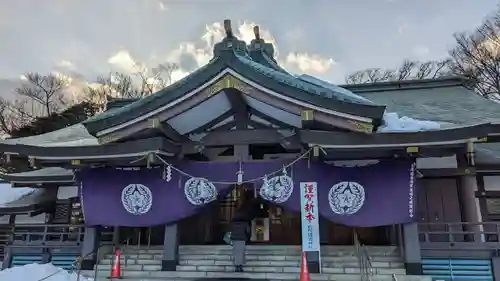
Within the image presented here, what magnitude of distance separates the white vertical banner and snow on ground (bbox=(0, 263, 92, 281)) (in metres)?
4.63

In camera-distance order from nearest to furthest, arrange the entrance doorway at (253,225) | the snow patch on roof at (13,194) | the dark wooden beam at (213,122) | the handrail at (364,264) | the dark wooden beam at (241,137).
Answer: the handrail at (364,264)
the dark wooden beam at (241,137)
the dark wooden beam at (213,122)
the entrance doorway at (253,225)
the snow patch on roof at (13,194)

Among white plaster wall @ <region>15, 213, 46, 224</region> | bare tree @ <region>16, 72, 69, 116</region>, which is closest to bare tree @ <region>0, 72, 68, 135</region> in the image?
bare tree @ <region>16, 72, 69, 116</region>

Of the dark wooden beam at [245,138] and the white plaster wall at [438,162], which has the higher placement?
the dark wooden beam at [245,138]

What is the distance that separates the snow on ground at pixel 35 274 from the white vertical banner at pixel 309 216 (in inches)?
182

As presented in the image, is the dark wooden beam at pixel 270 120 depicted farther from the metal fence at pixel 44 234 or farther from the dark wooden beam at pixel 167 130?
the metal fence at pixel 44 234

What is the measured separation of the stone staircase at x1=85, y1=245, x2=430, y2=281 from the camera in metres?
7.53

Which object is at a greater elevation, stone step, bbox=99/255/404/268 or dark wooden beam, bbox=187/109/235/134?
dark wooden beam, bbox=187/109/235/134

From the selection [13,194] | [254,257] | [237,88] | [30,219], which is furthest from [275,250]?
[13,194]

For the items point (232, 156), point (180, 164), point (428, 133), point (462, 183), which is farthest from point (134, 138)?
point (462, 183)

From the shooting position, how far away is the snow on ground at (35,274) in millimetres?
7792

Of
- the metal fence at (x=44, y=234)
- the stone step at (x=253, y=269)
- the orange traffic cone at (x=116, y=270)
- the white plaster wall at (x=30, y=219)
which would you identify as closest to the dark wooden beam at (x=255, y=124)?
the stone step at (x=253, y=269)

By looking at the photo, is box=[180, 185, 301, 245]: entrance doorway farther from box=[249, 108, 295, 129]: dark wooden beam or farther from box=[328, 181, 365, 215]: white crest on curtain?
box=[328, 181, 365, 215]: white crest on curtain

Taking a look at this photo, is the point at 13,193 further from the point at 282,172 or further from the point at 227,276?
the point at 282,172

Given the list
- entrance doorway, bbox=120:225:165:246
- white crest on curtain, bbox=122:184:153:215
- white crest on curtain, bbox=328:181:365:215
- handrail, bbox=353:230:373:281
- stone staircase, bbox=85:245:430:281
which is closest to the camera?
handrail, bbox=353:230:373:281
